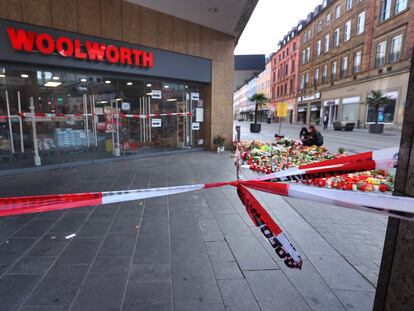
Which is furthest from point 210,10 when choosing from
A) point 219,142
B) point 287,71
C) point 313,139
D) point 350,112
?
point 287,71

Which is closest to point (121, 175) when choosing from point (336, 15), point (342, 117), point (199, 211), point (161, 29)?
point (199, 211)

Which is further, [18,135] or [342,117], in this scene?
[342,117]

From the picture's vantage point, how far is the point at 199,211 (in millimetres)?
4254

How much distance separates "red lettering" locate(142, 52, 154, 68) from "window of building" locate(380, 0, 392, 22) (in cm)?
2932

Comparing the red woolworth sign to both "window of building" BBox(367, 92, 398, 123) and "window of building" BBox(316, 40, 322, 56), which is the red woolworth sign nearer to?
"window of building" BBox(367, 92, 398, 123)

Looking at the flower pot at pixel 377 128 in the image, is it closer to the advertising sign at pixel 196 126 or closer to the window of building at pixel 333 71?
the window of building at pixel 333 71

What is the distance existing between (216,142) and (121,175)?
17.1 ft

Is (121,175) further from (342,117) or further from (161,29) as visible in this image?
(342,117)

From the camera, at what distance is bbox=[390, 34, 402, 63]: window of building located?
958 inches

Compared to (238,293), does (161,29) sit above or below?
above

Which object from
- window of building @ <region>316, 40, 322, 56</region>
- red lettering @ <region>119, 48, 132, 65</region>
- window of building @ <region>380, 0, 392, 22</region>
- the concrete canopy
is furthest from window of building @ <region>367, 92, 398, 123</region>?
red lettering @ <region>119, 48, 132, 65</region>

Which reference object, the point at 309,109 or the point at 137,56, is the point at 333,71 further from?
the point at 137,56

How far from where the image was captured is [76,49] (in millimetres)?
6875

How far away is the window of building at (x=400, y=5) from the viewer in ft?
77.4
